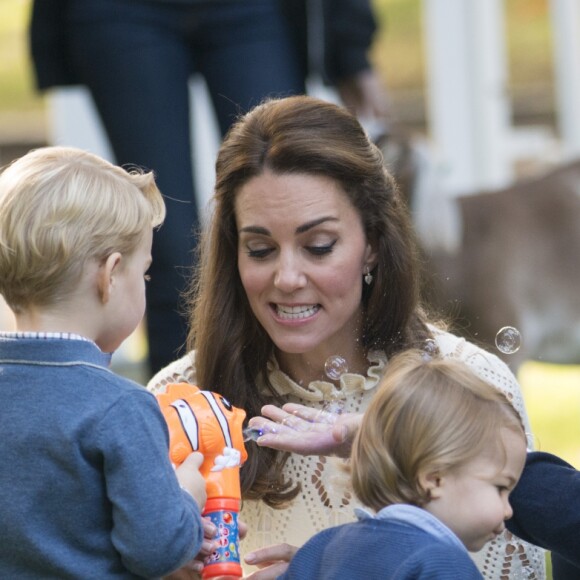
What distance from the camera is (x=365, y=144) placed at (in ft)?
7.75

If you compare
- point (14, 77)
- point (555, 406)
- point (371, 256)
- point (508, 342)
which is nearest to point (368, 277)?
point (371, 256)

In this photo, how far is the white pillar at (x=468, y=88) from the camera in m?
5.92

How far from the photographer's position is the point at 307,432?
6.48 feet

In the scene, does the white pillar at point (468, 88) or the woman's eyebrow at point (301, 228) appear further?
the white pillar at point (468, 88)

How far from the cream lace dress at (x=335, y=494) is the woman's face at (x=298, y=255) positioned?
12cm

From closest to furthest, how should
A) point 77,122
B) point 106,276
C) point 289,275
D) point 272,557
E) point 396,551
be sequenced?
point 396,551 → point 106,276 → point 272,557 → point 289,275 → point 77,122

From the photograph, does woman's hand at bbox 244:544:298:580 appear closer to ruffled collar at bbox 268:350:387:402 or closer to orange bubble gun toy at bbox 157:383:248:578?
orange bubble gun toy at bbox 157:383:248:578

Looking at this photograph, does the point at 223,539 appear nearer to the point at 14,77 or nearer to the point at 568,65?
the point at 568,65

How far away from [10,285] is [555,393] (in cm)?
336

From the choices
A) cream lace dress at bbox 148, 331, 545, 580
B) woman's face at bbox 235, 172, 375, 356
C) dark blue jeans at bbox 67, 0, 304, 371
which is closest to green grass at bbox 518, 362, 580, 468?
dark blue jeans at bbox 67, 0, 304, 371

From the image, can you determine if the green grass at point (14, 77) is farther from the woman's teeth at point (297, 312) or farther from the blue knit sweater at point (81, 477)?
the blue knit sweater at point (81, 477)

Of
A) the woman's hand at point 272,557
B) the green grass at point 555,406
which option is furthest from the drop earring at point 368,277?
the green grass at point 555,406

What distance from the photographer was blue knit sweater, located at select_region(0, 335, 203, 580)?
1.69 metres

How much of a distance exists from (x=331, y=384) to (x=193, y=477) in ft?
2.09
